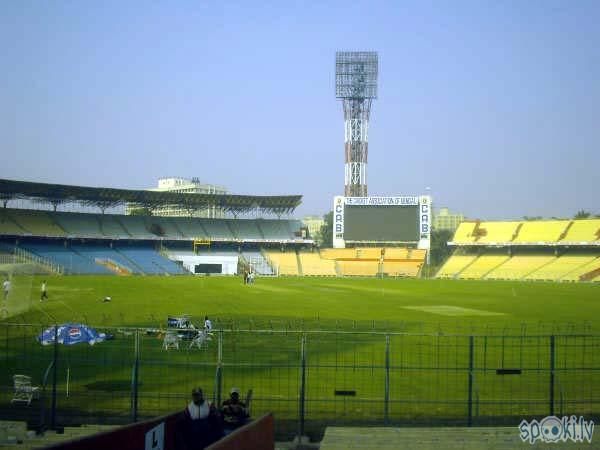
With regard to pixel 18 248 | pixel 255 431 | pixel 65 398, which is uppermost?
pixel 18 248

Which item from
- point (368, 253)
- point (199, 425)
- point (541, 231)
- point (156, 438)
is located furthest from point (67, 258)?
point (156, 438)

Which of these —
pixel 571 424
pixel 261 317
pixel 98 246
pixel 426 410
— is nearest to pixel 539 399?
pixel 426 410

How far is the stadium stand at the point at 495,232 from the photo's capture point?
9150 cm

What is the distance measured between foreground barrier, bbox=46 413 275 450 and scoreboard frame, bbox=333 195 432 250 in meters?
76.1

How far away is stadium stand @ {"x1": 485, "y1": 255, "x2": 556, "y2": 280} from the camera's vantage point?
80.8m

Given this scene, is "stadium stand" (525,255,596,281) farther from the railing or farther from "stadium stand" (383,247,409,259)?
the railing

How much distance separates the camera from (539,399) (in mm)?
13734

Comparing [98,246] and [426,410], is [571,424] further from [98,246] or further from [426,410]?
[98,246]

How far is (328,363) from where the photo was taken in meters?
17.3

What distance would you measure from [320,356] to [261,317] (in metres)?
10.8

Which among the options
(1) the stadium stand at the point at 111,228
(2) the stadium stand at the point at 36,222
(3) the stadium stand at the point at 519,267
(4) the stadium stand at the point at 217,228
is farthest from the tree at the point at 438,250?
(2) the stadium stand at the point at 36,222

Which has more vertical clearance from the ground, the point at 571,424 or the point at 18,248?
the point at 18,248

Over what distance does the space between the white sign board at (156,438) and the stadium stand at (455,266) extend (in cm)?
8114

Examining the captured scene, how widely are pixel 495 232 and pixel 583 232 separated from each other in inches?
515
